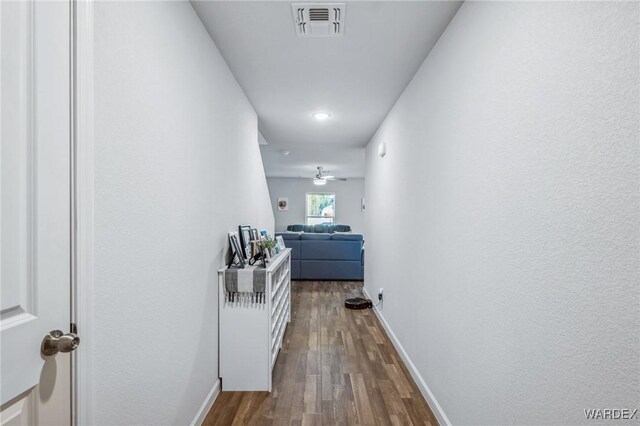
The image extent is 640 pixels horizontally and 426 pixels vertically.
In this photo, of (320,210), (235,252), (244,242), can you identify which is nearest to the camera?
(235,252)

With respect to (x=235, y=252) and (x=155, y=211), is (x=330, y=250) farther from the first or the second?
(x=155, y=211)

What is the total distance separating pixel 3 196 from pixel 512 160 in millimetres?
1568

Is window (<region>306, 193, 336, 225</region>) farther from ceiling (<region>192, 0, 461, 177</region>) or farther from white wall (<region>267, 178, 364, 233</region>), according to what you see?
ceiling (<region>192, 0, 461, 177</region>)

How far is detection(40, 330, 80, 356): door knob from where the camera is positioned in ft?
2.79

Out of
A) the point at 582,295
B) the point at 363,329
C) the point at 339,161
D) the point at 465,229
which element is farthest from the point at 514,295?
the point at 339,161

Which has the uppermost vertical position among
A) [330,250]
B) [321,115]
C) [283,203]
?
[321,115]

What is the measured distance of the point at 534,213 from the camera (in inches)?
43.2

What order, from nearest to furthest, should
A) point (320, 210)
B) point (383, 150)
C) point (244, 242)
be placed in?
1. point (244, 242)
2. point (383, 150)
3. point (320, 210)

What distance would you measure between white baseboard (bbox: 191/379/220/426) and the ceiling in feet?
7.51

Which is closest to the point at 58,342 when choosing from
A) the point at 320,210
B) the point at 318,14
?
the point at 318,14

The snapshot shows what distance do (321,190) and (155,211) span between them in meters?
9.11

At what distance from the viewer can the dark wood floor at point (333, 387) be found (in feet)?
6.43

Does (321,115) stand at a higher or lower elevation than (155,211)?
higher

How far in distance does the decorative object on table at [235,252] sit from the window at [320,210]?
26.1 feet
